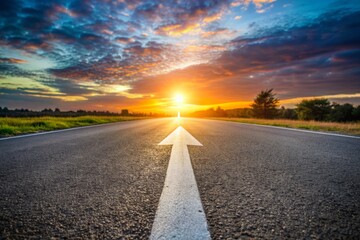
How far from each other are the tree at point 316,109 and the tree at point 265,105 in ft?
31.6

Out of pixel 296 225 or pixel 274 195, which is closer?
pixel 296 225

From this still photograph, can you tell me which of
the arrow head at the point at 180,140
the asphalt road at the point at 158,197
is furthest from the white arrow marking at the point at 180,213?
the arrow head at the point at 180,140

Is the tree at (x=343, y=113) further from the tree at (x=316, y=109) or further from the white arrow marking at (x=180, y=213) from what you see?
the white arrow marking at (x=180, y=213)

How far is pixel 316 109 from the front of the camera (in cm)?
6272

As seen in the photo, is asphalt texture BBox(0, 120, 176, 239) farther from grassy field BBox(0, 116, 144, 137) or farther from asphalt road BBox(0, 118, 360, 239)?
grassy field BBox(0, 116, 144, 137)

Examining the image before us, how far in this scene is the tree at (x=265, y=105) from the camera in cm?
6224

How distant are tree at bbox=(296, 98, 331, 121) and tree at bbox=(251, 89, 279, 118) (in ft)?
31.6

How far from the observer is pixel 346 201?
125cm

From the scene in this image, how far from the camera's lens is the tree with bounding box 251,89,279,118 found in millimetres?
62237

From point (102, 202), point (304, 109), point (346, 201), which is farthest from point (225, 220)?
point (304, 109)

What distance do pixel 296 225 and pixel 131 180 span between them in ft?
4.08

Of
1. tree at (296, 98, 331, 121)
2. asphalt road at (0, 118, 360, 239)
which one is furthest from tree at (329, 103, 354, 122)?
asphalt road at (0, 118, 360, 239)

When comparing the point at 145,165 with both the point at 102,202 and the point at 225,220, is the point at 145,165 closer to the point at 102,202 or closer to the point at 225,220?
the point at 102,202

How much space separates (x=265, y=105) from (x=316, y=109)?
16.3 m
